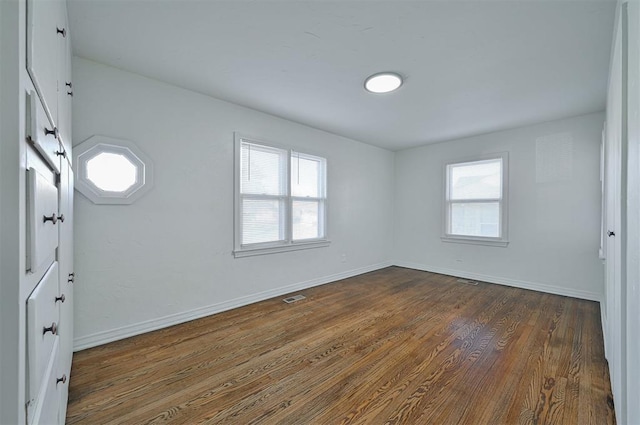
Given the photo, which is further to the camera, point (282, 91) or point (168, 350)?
point (282, 91)

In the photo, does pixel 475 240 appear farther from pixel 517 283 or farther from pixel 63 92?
pixel 63 92

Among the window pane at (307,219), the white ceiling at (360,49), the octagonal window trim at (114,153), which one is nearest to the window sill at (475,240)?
the white ceiling at (360,49)

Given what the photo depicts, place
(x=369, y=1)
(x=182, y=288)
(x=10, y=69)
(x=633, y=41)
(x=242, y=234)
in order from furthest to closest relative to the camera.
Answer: (x=242, y=234) < (x=182, y=288) < (x=369, y=1) < (x=633, y=41) < (x=10, y=69)

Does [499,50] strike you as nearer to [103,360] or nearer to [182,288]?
[182,288]

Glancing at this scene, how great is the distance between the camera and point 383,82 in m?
2.65

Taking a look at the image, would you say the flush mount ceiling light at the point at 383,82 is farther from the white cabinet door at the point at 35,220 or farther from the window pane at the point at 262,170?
the white cabinet door at the point at 35,220

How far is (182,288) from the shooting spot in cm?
282

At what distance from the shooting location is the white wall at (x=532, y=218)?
3564 mm

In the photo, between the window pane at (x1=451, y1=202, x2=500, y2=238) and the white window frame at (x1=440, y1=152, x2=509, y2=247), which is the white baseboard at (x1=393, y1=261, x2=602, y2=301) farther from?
the window pane at (x1=451, y1=202, x2=500, y2=238)

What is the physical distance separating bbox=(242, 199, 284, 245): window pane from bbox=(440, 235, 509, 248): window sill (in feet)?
10.1

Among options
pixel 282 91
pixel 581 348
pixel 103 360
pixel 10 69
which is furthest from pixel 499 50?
pixel 103 360

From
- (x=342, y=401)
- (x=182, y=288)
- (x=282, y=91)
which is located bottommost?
(x=342, y=401)

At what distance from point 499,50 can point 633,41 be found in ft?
3.88

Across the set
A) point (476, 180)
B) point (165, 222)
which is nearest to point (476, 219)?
point (476, 180)
